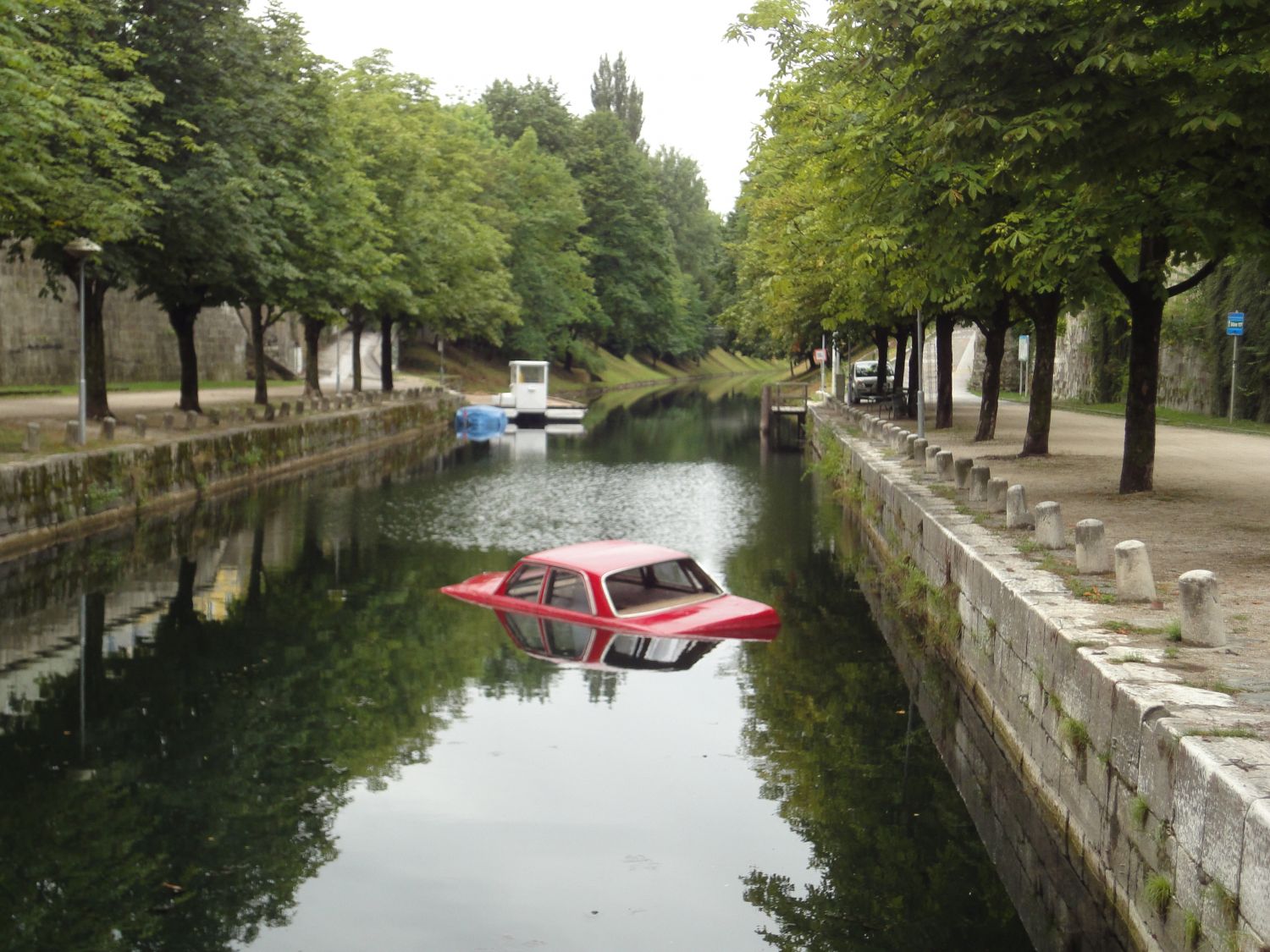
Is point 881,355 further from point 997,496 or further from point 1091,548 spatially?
point 1091,548

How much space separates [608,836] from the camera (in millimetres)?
10656

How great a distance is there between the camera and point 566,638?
16.4 m

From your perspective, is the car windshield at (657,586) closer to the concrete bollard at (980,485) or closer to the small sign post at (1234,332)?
the concrete bollard at (980,485)

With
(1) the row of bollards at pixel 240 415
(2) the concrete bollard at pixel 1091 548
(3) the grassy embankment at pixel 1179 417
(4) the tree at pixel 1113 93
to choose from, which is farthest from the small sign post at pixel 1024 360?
(2) the concrete bollard at pixel 1091 548

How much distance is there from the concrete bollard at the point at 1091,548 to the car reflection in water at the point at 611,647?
4.61 m

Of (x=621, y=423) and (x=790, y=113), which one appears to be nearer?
(x=790, y=113)

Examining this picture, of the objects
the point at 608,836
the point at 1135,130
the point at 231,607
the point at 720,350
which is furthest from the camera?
the point at 720,350

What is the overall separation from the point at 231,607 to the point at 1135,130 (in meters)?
12.5

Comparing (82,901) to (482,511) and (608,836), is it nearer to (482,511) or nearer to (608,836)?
(608,836)

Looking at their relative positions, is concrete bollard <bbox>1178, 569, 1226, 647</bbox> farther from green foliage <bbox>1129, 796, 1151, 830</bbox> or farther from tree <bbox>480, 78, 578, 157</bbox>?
tree <bbox>480, 78, 578, 157</bbox>

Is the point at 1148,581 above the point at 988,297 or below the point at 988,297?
below

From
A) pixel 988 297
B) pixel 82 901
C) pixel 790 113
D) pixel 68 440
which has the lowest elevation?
pixel 82 901

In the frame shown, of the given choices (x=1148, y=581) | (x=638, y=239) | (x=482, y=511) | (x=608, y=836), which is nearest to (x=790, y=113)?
(x=482, y=511)

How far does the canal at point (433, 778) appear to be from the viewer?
362 inches
